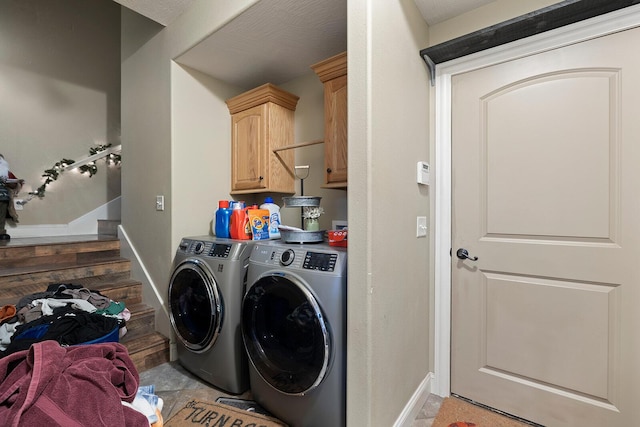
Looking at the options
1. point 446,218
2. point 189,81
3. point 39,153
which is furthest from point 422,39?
point 39,153

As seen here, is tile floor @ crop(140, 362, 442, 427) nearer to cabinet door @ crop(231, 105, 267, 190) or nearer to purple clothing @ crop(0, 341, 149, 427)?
purple clothing @ crop(0, 341, 149, 427)

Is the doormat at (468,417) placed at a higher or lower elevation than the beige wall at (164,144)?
lower

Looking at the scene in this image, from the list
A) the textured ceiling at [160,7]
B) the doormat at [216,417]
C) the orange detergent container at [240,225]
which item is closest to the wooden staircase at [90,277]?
the doormat at [216,417]

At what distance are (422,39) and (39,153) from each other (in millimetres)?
4285

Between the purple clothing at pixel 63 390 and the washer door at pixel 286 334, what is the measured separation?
0.66m

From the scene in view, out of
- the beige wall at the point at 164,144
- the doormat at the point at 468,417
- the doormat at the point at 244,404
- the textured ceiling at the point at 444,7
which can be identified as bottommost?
the doormat at the point at 468,417

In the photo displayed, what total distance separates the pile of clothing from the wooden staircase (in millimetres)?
285

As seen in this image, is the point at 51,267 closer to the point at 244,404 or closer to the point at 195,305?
the point at 195,305

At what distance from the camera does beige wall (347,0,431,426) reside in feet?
4.07

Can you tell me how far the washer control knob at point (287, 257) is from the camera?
151 cm

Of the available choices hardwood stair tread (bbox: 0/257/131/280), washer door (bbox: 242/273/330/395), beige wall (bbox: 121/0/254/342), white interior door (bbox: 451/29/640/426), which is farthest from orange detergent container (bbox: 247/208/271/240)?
hardwood stair tread (bbox: 0/257/131/280)

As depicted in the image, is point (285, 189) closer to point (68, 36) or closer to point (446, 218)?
point (446, 218)

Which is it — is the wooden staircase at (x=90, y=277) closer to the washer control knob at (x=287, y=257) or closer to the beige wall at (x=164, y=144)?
the beige wall at (x=164, y=144)

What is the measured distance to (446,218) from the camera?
186cm
